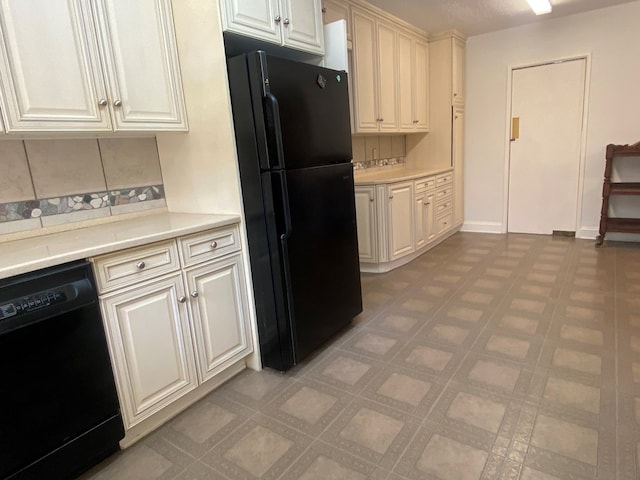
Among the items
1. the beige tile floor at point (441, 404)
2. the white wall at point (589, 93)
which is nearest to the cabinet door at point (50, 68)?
the beige tile floor at point (441, 404)

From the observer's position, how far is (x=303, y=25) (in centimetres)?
211

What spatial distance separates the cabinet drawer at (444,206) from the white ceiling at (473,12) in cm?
183

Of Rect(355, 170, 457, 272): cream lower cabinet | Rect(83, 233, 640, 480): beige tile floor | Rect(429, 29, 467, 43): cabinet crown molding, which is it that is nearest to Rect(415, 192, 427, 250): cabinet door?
Rect(355, 170, 457, 272): cream lower cabinet

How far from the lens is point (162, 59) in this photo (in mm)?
1802

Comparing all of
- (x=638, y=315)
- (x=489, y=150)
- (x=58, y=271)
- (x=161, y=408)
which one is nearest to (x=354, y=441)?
(x=161, y=408)

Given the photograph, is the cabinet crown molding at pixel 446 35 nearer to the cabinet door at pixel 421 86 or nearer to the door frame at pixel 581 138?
the cabinet door at pixel 421 86

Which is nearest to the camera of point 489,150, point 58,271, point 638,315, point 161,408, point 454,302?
point 58,271

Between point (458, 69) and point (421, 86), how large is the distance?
56 centimetres

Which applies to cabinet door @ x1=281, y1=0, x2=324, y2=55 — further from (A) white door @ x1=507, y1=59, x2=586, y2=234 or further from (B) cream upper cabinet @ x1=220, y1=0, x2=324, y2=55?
(A) white door @ x1=507, y1=59, x2=586, y2=234

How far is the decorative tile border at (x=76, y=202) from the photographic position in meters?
1.66

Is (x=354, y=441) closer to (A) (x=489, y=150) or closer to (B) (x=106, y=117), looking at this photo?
(B) (x=106, y=117)

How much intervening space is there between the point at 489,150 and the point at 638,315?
2759mm

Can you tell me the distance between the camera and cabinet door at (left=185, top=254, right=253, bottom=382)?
1772mm

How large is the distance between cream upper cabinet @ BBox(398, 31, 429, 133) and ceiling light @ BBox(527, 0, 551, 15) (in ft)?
3.51
